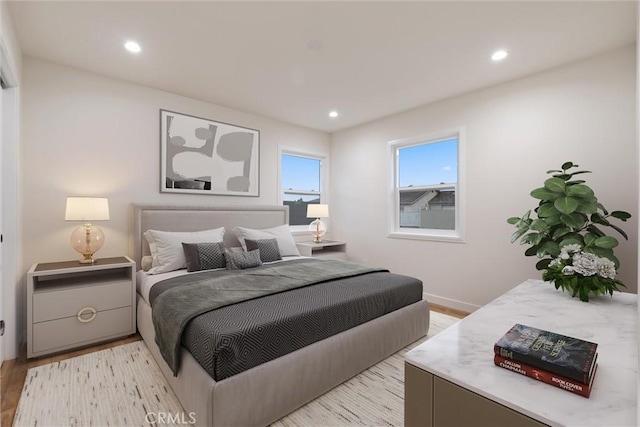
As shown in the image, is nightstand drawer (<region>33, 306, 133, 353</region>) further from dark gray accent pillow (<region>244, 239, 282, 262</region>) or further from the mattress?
the mattress

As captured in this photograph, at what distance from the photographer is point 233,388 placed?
1.49 m

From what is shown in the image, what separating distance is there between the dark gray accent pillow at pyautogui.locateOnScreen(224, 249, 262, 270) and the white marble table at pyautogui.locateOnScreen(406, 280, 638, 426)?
2170mm

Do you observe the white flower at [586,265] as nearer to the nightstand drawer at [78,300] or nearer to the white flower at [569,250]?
the white flower at [569,250]

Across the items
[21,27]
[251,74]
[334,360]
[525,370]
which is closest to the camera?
[525,370]

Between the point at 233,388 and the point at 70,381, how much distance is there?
4.73 feet

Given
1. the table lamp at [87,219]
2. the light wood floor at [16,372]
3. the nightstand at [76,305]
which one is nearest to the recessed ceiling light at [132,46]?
the table lamp at [87,219]

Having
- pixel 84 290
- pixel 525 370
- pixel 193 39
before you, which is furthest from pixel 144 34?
pixel 525 370

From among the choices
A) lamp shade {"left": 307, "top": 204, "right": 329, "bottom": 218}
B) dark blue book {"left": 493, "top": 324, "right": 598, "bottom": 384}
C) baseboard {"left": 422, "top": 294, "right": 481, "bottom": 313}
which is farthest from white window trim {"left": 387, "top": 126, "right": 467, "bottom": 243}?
dark blue book {"left": 493, "top": 324, "right": 598, "bottom": 384}

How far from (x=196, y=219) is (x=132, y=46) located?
71.0 inches

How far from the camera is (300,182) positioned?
4918 millimetres

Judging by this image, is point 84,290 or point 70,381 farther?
point 84,290

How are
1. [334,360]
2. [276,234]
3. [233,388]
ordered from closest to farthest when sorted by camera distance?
[233,388]
[334,360]
[276,234]

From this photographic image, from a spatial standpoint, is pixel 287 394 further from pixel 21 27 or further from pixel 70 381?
pixel 21 27

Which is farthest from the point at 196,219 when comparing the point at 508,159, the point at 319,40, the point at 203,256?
the point at 508,159
